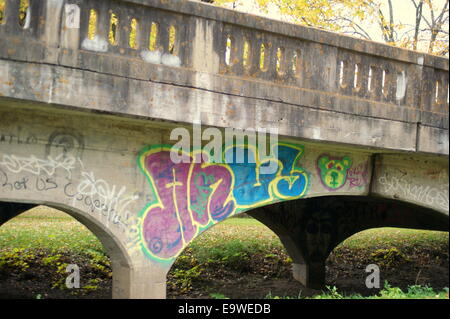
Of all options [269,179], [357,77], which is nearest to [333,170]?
[269,179]

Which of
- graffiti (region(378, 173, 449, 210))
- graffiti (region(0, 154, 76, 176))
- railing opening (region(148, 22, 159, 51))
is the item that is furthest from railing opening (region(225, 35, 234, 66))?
graffiti (region(378, 173, 449, 210))

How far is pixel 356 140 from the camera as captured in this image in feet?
23.8

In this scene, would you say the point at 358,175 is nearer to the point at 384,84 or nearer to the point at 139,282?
the point at 384,84

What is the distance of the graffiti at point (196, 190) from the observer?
674 cm

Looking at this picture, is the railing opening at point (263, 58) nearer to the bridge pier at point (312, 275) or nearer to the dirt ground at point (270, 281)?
the dirt ground at point (270, 281)

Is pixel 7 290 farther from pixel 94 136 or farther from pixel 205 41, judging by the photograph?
pixel 205 41

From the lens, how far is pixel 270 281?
14.1m

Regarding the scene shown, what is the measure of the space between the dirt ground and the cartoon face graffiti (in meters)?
4.49

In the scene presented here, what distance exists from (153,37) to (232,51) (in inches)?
36.4

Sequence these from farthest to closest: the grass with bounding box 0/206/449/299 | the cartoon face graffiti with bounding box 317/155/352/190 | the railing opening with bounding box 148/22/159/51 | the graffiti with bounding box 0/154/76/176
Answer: the grass with bounding box 0/206/449/299 → the cartoon face graffiti with bounding box 317/155/352/190 → the railing opening with bounding box 148/22/159/51 → the graffiti with bounding box 0/154/76/176

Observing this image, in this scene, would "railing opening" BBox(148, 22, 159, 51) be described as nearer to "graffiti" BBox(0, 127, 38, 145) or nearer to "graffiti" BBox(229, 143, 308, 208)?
"graffiti" BBox(0, 127, 38, 145)

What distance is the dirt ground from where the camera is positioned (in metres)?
11.4
